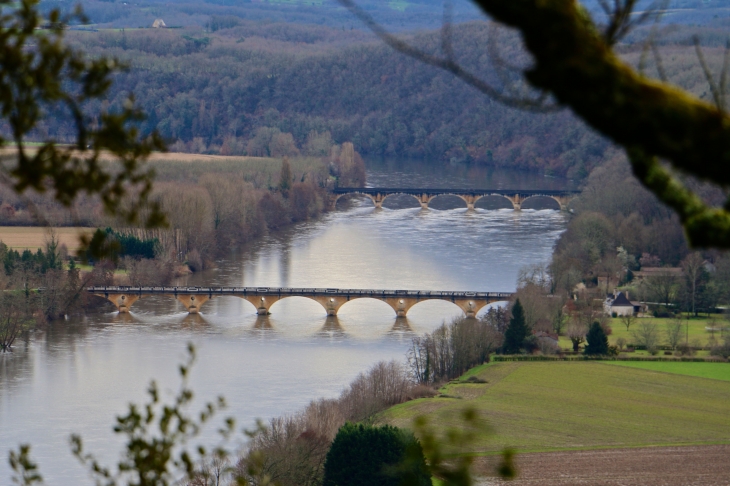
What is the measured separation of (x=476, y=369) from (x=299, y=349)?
21.2 ft

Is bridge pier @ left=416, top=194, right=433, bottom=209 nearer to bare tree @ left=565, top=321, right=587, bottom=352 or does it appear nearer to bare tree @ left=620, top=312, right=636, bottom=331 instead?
bare tree @ left=620, top=312, right=636, bottom=331

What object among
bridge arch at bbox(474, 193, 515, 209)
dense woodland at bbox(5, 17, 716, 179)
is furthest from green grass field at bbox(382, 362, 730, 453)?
dense woodland at bbox(5, 17, 716, 179)

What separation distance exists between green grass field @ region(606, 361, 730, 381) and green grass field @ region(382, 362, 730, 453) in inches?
6.2

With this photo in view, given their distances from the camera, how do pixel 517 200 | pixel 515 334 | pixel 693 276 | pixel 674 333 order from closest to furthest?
pixel 515 334, pixel 674 333, pixel 693 276, pixel 517 200

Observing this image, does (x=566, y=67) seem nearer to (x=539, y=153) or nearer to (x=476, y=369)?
(x=476, y=369)

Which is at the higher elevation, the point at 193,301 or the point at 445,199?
the point at 445,199

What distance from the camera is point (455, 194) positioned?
285ft

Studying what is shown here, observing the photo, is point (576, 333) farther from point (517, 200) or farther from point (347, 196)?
point (347, 196)

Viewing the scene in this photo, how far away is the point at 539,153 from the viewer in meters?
118

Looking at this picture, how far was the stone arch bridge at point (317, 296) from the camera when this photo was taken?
48.4 m

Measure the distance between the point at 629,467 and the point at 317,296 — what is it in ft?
76.8

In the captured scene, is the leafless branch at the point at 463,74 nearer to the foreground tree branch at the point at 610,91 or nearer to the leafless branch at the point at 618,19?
the foreground tree branch at the point at 610,91

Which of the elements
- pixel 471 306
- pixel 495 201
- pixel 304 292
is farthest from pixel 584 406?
pixel 495 201

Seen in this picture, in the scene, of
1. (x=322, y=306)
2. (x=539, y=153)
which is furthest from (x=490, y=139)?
(x=322, y=306)
